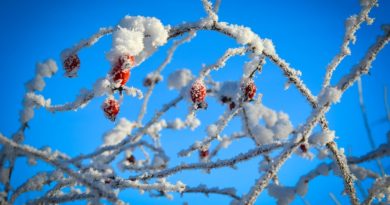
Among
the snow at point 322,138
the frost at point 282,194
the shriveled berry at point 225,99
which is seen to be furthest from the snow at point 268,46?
the shriveled berry at point 225,99

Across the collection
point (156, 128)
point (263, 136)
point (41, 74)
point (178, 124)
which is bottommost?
point (263, 136)

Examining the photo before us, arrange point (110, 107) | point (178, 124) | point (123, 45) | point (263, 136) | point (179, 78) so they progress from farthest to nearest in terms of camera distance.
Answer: point (178, 124) → point (179, 78) → point (263, 136) → point (110, 107) → point (123, 45)

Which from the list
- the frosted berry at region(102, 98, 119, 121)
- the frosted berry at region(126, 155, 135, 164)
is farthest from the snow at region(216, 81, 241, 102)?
the frosted berry at region(102, 98, 119, 121)

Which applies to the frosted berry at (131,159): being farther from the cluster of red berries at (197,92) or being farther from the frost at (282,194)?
the cluster of red berries at (197,92)

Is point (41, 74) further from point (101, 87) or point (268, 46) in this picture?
point (268, 46)

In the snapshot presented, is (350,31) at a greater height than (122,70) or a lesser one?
greater

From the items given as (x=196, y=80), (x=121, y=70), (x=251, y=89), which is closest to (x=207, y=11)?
(x=196, y=80)

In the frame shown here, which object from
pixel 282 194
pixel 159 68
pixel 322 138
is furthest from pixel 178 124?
pixel 322 138
